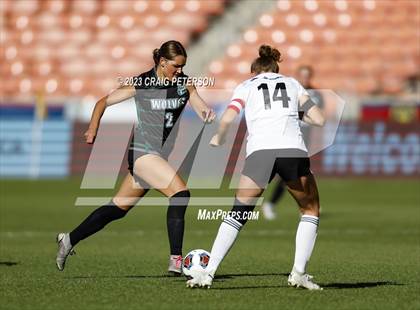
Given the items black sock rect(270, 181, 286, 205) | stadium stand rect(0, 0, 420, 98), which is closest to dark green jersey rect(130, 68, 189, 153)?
black sock rect(270, 181, 286, 205)

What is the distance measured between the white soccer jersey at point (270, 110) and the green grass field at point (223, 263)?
1.34m

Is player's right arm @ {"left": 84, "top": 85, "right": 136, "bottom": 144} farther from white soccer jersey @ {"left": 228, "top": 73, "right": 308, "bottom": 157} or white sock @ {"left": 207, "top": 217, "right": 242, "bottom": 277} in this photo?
white sock @ {"left": 207, "top": 217, "right": 242, "bottom": 277}

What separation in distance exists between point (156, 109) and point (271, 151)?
5.31ft

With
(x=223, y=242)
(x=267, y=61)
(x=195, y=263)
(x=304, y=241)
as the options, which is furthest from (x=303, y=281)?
(x=267, y=61)

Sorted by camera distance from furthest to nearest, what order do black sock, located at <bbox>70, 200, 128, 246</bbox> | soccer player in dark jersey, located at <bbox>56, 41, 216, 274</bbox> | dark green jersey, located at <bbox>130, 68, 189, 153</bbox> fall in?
black sock, located at <bbox>70, 200, 128, 246</bbox> → dark green jersey, located at <bbox>130, 68, 189, 153</bbox> → soccer player in dark jersey, located at <bbox>56, 41, 216, 274</bbox>

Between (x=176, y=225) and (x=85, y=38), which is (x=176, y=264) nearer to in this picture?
(x=176, y=225)

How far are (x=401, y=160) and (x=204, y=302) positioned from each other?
18.6 meters

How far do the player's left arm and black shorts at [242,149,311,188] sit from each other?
98cm

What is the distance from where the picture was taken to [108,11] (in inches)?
1352

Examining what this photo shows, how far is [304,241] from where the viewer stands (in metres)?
9.42

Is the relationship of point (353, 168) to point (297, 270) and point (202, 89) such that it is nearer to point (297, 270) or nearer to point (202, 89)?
point (202, 89)

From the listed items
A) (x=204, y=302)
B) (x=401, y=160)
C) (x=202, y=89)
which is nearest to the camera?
(x=204, y=302)

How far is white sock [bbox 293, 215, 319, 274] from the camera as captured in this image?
9.34 meters

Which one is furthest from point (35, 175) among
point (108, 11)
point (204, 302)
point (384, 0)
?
point (204, 302)
